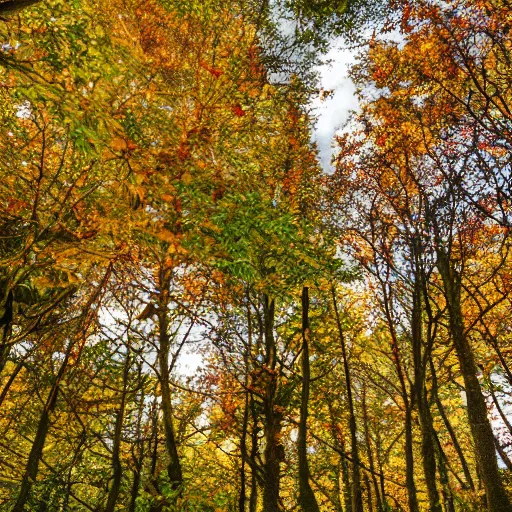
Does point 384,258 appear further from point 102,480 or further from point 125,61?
point 102,480

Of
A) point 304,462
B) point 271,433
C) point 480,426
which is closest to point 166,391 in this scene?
point 271,433

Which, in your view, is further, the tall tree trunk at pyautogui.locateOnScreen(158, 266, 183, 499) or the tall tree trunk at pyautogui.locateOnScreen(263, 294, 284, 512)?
the tall tree trunk at pyautogui.locateOnScreen(263, 294, 284, 512)

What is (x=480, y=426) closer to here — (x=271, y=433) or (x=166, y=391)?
(x=271, y=433)

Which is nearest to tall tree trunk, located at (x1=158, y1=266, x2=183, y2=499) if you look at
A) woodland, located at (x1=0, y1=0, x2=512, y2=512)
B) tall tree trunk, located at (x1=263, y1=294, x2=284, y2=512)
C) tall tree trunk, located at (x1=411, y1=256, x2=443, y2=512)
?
woodland, located at (x1=0, y1=0, x2=512, y2=512)

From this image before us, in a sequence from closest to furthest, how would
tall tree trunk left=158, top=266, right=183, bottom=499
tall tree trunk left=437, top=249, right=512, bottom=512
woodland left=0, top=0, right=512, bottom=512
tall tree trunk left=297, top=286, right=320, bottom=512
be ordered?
woodland left=0, top=0, right=512, bottom=512 < tall tree trunk left=297, top=286, right=320, bottom=512 < tall tree trunk left=437, top=249, right=512, bottom=512 < tall tree trunk left=158, top=266, right=183, bottom=499

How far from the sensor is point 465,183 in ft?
22.9

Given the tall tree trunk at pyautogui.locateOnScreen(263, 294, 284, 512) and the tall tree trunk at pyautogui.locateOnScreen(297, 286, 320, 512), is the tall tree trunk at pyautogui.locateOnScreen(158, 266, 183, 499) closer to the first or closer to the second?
the tall tree trunk at pyautogui.locateOnScreen(263, 294, 284, 512)

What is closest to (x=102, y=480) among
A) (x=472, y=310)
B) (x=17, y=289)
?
(x=17, y=289)

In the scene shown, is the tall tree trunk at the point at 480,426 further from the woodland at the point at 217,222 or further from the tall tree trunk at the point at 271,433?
the tall tree trunk at the point at 271,433

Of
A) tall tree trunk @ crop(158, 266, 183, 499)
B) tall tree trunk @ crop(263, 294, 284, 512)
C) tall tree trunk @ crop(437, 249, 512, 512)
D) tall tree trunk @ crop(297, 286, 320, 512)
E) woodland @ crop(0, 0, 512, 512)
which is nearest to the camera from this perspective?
woodland @ crop(0, 0, 512, 512)

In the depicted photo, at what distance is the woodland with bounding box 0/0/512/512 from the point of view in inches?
179

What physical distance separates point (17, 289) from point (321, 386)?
30.7ft

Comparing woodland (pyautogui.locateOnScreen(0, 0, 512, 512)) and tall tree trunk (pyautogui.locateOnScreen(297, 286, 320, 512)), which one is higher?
woodland (pyautogui.locateOnScreen(0, 0, 512, 512))

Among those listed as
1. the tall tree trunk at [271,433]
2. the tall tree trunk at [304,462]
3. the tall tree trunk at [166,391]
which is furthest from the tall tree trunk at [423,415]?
the tall tree trunk at [166,391]
